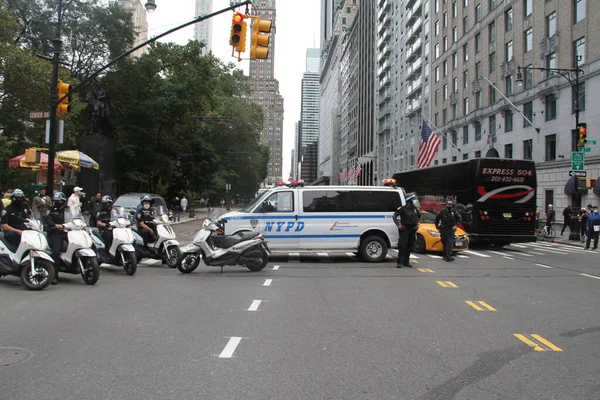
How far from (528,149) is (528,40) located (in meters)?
8.69

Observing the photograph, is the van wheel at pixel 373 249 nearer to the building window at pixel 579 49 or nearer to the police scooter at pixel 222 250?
the police scooter at pixel 222 250

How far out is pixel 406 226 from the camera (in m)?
12.3

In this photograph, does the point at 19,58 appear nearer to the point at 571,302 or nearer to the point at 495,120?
the point at 571,302

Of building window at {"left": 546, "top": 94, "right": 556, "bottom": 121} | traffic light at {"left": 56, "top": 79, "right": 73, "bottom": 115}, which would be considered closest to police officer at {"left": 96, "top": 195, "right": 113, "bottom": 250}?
traffic light at {"left": 56, "top": 79, "right": 73, "bottom": 115}

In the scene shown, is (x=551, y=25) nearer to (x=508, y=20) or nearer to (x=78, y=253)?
(x=508, y=20)

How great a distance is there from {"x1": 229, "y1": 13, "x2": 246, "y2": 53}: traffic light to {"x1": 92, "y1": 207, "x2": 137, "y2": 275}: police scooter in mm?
4701

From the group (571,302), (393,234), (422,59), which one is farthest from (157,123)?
(422,59)

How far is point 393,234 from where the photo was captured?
44.4 feet

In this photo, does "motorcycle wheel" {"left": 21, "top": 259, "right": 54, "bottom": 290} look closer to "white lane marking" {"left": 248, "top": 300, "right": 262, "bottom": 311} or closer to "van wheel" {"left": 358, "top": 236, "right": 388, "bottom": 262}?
"white lane marking" {"left": 248, "top": 300, "right": 262, "bottom": 311}

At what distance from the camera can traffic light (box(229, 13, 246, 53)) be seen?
11.5 meters

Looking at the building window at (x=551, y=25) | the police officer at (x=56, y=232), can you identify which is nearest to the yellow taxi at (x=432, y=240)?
the police officer at (x=56, y=232)

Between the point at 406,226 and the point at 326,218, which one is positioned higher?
the point at 326,218

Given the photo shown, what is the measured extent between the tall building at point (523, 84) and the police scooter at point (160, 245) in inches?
866

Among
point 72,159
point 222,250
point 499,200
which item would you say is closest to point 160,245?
point 222,250
